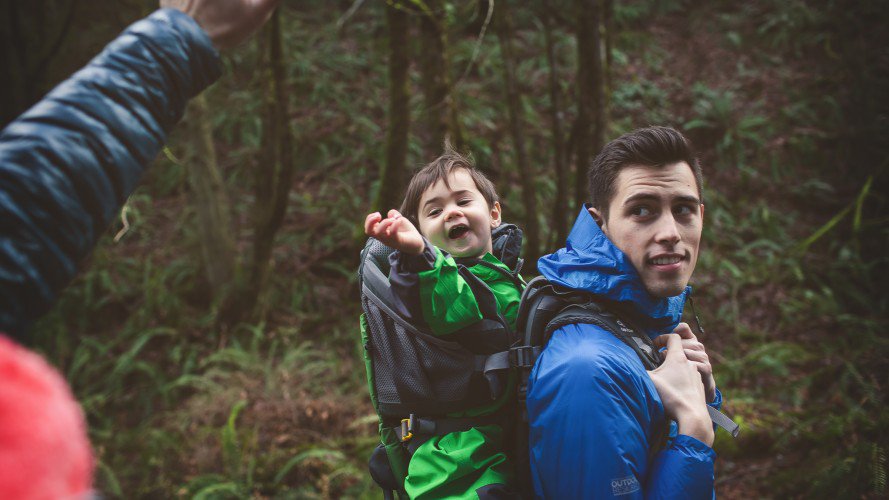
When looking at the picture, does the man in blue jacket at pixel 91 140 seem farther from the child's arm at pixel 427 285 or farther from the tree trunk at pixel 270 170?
the tree trunk at pixel 270 170

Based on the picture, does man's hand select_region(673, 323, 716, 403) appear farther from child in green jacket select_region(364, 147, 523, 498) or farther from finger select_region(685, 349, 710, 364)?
child in green jacket select_region(364, 147, 523, 498)

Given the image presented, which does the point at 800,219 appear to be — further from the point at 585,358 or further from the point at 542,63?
the point at 585,358

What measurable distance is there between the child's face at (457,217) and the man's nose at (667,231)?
2.20ft

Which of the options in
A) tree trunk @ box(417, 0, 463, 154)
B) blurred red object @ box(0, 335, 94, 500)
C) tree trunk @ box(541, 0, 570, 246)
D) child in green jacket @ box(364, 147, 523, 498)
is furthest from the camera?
tree trunk @ box(541, 0, 570, 246)

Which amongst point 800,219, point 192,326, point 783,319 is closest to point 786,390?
point 783,319

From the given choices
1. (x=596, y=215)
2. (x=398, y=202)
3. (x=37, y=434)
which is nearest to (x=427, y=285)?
(x=596, y=215)

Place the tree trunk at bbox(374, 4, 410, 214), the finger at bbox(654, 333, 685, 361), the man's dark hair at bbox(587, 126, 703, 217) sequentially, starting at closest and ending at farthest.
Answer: the finger at bbox(654, 333, 685, 361), the man's dark hair at bbox(587, 126, 703, 217), the tree trunk at bbox(374, 4, 410, 214)

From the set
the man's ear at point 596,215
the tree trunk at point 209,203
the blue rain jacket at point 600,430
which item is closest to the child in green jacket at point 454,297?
the blue rain jacket at point 600,430

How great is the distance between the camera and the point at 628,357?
1.71m

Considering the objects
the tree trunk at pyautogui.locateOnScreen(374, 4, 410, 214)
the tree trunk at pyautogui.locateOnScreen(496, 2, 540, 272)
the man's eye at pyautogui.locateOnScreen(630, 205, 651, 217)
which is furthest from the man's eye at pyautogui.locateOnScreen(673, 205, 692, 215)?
the tree trunk at pyautogui.locateOnScreen(496, 2, 540, 272)

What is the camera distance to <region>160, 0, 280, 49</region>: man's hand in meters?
1.08

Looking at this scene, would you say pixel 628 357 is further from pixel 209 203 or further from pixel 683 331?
pixel 209 203

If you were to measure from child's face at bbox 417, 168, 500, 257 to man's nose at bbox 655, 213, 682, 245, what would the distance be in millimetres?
671

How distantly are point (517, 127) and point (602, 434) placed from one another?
18.0 ft
